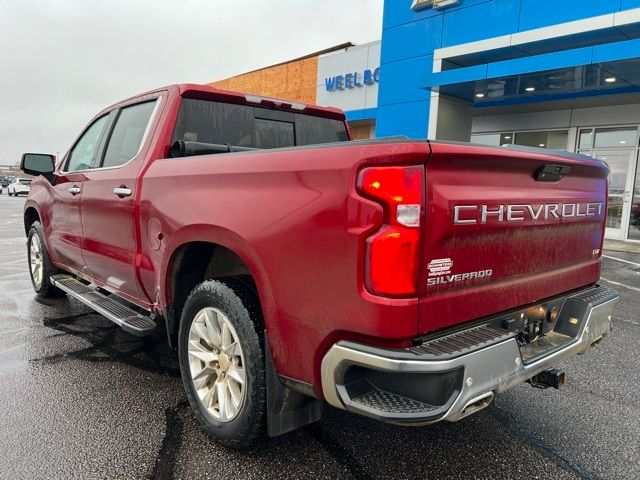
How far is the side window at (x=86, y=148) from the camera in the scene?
426 cm

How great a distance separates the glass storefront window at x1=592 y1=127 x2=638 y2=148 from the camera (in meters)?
12.6

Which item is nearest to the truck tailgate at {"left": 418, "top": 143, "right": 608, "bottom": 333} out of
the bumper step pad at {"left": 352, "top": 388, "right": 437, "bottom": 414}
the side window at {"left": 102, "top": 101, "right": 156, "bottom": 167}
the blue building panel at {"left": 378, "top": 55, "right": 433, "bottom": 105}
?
the bumper step pad at {"left": 352, "top": 388, "right": 437, "bottom": 414}

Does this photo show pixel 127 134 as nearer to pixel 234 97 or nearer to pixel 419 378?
pixel 234 97

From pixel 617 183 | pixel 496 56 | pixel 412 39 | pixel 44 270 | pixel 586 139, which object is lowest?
pixel 44 270

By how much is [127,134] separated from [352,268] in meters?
2.72

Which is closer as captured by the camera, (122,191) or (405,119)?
(122,191)

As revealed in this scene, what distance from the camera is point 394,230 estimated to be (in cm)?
175

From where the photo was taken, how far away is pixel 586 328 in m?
2.54

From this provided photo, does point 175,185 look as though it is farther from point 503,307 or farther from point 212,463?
point 503,307

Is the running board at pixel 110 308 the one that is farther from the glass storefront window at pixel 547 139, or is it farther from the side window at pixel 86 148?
the glass storefront window at pixel 547 139

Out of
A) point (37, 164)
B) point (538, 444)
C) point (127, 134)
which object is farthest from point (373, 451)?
point (37, 164)

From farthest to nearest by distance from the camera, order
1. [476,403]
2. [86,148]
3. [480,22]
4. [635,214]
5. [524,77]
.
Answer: [635,214]
[480,22]
[524,77]
[86,148]
[476,403]

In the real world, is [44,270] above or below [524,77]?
below

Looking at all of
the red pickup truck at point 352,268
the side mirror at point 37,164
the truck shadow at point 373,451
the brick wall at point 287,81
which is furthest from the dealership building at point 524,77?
the side mirror at point 37,164
